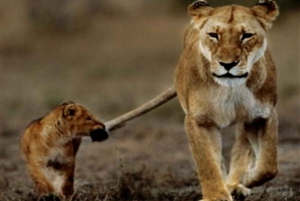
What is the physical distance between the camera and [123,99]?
14.5m

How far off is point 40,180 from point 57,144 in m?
0.37

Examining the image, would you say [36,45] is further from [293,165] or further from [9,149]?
[293,165]

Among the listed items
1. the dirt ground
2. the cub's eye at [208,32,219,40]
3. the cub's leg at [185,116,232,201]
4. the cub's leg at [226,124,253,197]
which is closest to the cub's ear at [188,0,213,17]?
the cub's eye at [208,32,219,40]

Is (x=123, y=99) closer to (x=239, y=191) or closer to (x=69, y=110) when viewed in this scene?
(x=69, y=110)

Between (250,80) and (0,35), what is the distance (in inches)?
581

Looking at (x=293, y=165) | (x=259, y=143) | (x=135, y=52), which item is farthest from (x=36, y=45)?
(x=259, y=143)

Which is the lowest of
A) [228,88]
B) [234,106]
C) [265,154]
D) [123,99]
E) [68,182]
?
[123,99]

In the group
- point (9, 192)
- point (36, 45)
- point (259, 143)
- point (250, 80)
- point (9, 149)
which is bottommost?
point (36, 45)

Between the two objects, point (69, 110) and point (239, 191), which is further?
point (69, 110)

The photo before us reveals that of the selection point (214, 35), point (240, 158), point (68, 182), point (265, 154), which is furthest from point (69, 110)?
point (214, 35)

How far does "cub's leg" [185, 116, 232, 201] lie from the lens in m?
6.77

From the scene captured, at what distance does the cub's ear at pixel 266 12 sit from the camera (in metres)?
6.66

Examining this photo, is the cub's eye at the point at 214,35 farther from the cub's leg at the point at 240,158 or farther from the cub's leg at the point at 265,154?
the cub's leg at the point at 240,158

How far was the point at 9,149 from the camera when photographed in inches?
432
